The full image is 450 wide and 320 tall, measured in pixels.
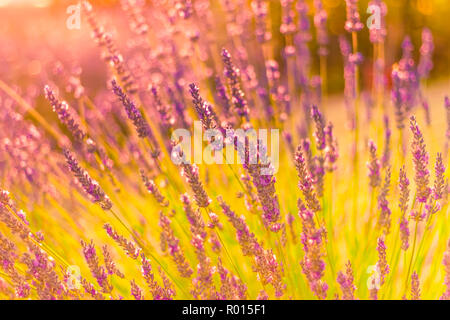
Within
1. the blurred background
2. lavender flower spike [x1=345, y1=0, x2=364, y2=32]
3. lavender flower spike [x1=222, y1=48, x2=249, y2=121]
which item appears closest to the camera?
lavender flower spike [x1=222, y1=48, x2=249, y2=121]

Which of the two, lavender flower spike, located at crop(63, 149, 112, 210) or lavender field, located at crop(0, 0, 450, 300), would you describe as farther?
lavender field, located at crop(0, 0, 450, 300)

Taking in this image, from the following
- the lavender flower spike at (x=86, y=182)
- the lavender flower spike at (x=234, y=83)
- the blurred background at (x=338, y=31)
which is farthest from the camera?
the blurred background at (x=338, y=31)

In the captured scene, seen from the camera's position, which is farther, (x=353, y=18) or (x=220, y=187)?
(x=220, y=187)

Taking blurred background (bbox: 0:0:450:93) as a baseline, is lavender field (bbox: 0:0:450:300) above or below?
below

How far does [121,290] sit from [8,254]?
566mm

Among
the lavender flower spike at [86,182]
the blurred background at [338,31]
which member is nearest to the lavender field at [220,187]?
the lavender flower spike at [86,182]

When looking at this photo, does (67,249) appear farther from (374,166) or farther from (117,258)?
(374,166)

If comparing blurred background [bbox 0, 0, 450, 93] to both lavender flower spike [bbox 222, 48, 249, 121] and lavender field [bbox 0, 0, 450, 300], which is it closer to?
lavender field [bbox 0, 0, 450, 300]

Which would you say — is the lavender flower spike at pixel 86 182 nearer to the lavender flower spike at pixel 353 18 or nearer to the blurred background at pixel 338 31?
the lavender flower spike at pixel 353 18

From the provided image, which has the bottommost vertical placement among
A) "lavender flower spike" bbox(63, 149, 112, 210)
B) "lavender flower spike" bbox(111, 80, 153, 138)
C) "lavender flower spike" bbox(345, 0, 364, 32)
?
"lavender flower spike" bbox(63, 149, 112, 210)

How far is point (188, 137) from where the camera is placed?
75.4 inches

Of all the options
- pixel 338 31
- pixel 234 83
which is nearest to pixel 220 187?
pixel 234 83

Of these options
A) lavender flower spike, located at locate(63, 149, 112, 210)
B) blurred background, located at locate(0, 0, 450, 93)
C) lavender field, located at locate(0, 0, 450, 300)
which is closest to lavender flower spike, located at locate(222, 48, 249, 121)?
lavender field, located at locate(0, 0, 450, 300)

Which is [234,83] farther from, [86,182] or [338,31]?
[338,31]
